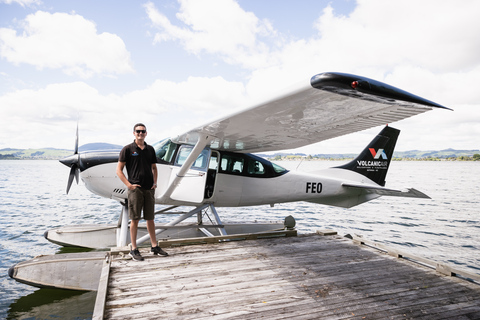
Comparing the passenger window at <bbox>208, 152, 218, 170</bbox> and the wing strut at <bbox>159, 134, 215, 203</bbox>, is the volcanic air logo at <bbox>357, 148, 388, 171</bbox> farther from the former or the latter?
the wing strut at <bbox>159, 134, 215, 203</bbox>

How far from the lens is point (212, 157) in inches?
246

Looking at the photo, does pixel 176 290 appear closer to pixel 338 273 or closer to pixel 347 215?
pixel 338 273

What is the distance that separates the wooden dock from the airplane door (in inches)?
70.5

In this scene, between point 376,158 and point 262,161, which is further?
point 376,158

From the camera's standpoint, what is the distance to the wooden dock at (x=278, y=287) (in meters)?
2.63

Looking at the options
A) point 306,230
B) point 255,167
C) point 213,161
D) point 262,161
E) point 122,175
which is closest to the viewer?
point 122,175

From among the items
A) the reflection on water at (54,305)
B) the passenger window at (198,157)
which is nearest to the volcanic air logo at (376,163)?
the passenger window at (198,157)

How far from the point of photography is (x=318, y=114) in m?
3.33

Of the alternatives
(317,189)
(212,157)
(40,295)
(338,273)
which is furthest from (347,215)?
(40,295)

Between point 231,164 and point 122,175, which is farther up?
point 231,164

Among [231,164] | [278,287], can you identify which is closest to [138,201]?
[278,287]

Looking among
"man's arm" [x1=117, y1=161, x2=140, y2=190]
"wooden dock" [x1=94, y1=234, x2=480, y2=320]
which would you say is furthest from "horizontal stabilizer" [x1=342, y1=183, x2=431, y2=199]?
"man's arm" [x1=117, y1=161, x2=140, y2=190]

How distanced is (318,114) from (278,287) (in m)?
2.05

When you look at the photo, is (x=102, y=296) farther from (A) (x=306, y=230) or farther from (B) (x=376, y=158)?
(A) (x=306, y=230)
